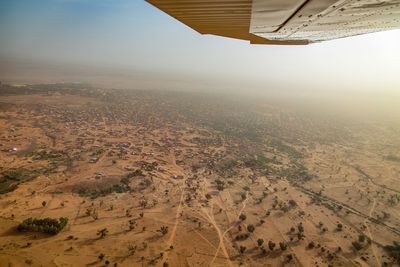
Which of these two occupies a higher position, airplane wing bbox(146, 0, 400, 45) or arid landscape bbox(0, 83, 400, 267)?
airplane wing bbox(146, 0, 400, 45)

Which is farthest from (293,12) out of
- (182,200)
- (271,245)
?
(182,200)

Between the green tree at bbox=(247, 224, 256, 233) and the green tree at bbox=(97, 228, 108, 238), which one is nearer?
the green tree at bbox=(97, 228, 108, 238)

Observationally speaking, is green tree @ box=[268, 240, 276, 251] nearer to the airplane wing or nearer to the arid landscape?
the arid landscape

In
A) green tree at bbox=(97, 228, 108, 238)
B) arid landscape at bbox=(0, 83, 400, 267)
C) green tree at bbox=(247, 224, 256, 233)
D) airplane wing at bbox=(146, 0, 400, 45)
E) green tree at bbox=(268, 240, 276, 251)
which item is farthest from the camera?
green tree at bbox=(247, 224, 256, 233)

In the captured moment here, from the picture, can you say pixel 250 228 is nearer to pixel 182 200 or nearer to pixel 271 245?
pixel 271 245

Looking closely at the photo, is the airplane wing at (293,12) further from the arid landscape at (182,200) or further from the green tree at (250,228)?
the green tree at (250,228)

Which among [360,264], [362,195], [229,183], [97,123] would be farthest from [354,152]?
[97,123]

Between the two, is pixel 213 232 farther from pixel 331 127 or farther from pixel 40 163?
pixel 331 127


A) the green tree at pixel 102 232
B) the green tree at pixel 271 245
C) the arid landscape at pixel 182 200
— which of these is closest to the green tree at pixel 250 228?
the arid landscape at pixel 182 200

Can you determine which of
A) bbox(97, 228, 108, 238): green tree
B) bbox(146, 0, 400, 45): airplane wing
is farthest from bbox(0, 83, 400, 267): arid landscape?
bbox(146, 0, 400, 45): airplane wing
